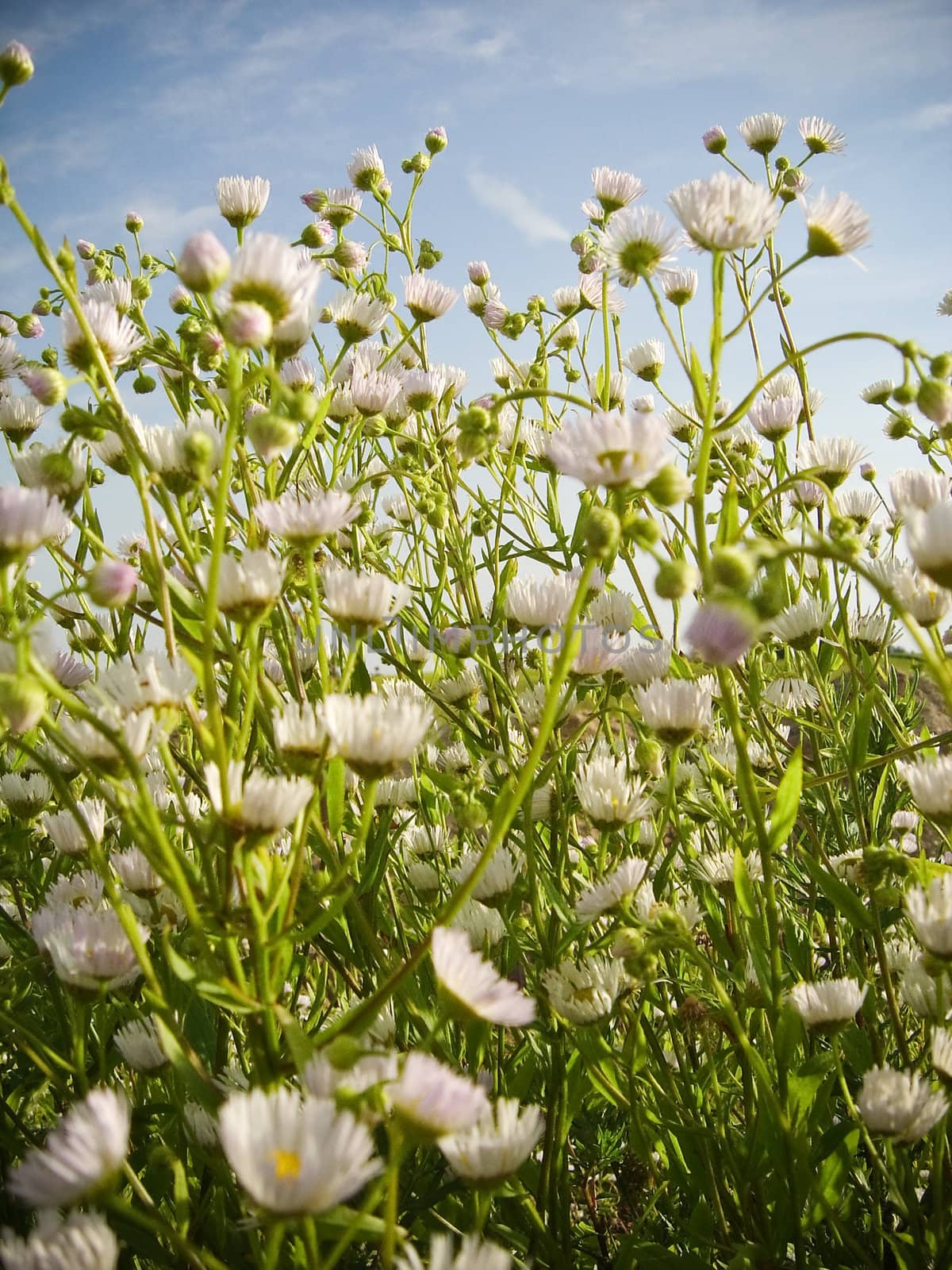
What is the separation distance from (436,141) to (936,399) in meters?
1.33

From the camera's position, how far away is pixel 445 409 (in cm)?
163

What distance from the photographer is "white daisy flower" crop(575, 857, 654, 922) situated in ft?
2.86

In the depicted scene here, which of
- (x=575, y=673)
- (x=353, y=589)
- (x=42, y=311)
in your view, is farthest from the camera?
(x=42, y=311)

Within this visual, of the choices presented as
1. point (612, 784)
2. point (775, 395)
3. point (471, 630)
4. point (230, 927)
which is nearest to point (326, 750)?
point (230, 927)

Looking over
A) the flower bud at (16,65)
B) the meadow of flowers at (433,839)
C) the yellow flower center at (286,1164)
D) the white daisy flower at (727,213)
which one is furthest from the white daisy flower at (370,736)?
the flower bud at (16,65)

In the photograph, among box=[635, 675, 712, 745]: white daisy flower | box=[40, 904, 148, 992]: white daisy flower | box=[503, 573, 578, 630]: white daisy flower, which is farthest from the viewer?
box=[503, 573, 578, 630]: white daisy flower

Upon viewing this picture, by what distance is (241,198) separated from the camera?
1259mm

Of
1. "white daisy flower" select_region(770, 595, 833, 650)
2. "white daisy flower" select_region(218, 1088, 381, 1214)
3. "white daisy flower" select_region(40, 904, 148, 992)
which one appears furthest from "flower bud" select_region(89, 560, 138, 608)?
"white daisy flower" select_region(770, 595, 833, 650)

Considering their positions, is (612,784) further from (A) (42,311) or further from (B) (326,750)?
(A) (42,311)

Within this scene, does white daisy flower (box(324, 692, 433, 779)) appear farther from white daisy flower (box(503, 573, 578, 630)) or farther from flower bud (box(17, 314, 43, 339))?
flower bud (box(17, 314, 43, 339))

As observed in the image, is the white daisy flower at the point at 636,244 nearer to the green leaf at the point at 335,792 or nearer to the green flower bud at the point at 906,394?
the green flower bud at the point at 906,394

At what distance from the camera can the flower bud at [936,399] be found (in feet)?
2.49

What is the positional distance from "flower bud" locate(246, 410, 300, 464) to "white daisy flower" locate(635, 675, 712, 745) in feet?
1.41

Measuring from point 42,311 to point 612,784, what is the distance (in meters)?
1.30
